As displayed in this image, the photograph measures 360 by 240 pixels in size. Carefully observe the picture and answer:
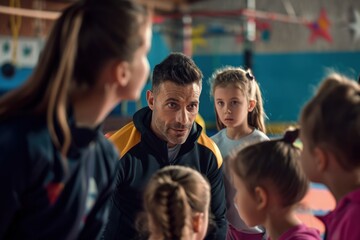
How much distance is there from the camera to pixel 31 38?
607 cm

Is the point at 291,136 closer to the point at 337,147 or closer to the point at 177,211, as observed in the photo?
the point at 337,147

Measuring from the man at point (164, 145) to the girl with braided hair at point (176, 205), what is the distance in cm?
45

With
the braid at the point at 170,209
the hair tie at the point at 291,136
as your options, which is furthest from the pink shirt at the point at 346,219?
the braid at the point at 170,209

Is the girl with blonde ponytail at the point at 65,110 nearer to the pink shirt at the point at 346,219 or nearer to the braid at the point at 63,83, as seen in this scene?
the braid at the point at 63,83

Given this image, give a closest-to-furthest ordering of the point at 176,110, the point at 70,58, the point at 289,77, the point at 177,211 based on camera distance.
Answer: the point at 70,58 → the point at 177,211 → the point at 176,110 → the point at 289,77

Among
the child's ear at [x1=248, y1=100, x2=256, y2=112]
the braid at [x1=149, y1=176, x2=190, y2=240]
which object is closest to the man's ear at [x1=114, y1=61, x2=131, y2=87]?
the braid at [x1=149, y1=176, x2=190, y2=240]

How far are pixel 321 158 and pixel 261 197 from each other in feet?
0.68

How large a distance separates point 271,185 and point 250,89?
92 cm

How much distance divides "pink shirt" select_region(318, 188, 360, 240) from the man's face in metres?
0.72

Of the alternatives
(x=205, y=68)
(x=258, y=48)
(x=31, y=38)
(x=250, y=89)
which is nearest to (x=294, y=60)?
(x=258, y=48)

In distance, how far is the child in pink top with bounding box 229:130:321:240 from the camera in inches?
56.5

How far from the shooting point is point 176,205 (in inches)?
54.7

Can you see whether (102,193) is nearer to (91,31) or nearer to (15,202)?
(15,202)

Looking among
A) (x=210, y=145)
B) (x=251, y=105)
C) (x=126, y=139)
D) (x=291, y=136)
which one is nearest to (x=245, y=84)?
(x=251, y=105)
